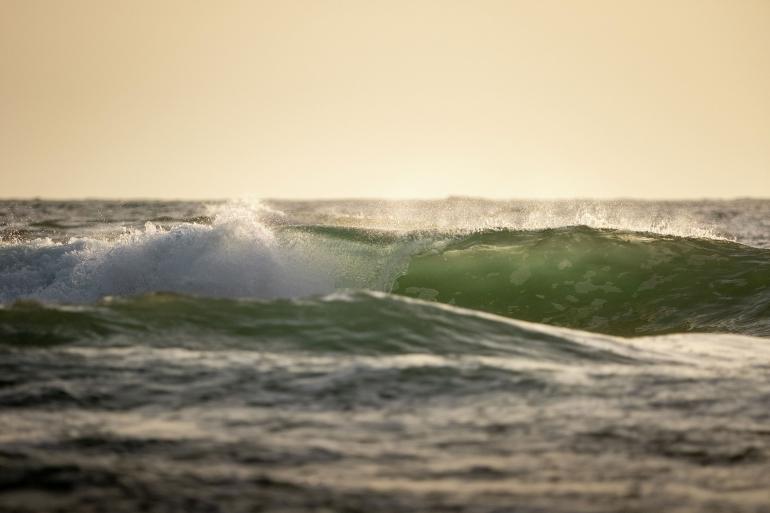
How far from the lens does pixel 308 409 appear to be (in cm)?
545

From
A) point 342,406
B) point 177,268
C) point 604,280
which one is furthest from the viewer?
point 604,280

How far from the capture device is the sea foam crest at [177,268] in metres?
12.1

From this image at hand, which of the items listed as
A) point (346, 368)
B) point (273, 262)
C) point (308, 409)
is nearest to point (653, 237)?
point (273, 262)

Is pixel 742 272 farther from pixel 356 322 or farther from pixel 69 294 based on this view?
pixel 69 294

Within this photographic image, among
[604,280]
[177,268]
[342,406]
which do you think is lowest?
[342,406]

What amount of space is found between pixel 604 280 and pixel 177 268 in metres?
7.98

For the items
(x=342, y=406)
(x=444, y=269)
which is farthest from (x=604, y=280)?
(x=342, y=406)

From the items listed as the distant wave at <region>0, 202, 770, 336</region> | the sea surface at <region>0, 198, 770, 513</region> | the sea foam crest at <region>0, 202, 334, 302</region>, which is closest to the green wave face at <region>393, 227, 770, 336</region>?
the distant wave at <region>0, 202, 770, 336</region>

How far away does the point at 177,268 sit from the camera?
12.4 meters

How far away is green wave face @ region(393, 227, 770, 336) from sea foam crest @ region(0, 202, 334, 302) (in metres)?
3.04

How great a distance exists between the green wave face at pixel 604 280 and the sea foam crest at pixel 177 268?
120 inches

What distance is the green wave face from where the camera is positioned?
13938mm

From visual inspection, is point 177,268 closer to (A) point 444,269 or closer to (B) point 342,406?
(A) point 444,269

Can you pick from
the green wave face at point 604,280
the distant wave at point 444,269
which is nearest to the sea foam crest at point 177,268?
→ the distant wave at point 444,269
